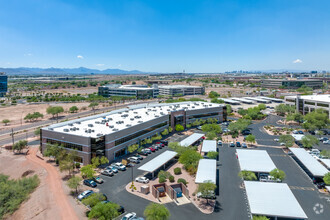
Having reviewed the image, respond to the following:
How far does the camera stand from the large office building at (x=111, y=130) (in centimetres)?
3962

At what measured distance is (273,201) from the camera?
2556cm

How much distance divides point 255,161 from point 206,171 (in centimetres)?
1008

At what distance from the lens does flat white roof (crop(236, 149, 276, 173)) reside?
1363 inches

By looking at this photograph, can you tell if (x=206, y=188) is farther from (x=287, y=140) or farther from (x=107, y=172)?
(x=287, y=140)

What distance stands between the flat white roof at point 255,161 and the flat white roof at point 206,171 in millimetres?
5024

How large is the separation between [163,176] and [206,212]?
30.0 feet

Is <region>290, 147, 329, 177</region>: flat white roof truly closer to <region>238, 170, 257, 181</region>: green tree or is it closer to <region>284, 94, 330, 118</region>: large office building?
<region>238, 170, 257, 181</region>: green tree

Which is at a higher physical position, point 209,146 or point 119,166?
point 209,146

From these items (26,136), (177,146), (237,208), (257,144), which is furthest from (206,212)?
(26,136)

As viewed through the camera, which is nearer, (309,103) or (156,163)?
(156,163)

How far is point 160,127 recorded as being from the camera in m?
57.5

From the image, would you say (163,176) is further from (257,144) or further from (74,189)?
(257,144)

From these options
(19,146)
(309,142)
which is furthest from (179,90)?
(19,146)

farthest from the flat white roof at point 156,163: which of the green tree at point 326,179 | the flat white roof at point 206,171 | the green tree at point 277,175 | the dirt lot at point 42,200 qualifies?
the green tree at point 326,179
